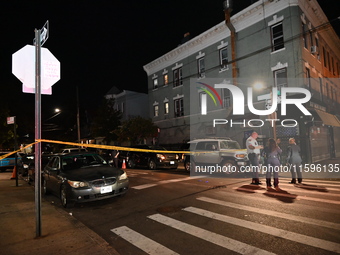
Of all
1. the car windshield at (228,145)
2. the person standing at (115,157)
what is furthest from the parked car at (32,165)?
the car windshield at (228,145)

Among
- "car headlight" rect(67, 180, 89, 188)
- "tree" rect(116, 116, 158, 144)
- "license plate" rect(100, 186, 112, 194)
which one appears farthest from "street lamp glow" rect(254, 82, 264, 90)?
"car headlight" rect(67, 180, 89, 188)

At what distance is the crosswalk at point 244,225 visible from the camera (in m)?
4.09

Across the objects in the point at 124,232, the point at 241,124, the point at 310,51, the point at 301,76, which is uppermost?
the point at 310,51

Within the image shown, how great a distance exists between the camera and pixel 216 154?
13016mm

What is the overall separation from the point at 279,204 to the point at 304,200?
3.04 ft

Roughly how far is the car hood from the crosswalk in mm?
2078

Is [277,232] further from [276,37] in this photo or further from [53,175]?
[276,37]

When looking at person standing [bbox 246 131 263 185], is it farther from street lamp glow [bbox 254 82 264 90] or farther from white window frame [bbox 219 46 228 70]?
white window frame [bbox 219 46 228 70]

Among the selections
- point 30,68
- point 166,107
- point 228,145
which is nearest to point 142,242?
point 30,68

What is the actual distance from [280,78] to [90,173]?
15.2 m

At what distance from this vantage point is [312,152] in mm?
16531

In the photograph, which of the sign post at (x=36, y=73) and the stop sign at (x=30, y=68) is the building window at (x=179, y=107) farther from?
the sign post at (x=36, y=73)

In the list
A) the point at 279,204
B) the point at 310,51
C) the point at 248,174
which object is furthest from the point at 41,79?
the point at 310,51

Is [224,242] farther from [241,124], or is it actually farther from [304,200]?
[241,124]
